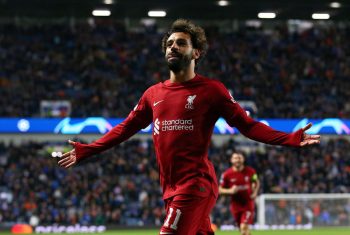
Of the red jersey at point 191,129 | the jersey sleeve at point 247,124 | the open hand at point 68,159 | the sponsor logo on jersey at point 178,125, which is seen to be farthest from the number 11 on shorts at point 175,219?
the open hand at point 68,159

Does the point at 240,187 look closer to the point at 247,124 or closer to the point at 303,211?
the point at 247,124

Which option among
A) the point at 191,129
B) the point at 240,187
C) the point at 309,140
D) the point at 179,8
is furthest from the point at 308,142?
the point at 179,8

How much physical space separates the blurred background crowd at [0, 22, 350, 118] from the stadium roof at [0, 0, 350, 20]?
98 cm

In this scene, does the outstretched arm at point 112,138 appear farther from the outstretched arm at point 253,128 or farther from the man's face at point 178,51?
the outstretched arm at point 253,128

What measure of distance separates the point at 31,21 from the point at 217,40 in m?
10.1

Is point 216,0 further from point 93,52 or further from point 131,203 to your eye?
point 131,203

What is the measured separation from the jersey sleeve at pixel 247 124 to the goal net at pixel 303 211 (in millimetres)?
21273

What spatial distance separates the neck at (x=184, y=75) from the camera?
17.7ft

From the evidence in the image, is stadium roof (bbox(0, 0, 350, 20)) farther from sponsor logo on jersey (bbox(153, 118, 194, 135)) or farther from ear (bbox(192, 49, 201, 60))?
sponsor logo on jersey (bbox(153, 118, 194, 135))

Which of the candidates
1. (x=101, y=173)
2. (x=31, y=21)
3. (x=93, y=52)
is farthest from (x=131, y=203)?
(x=31, y=21)

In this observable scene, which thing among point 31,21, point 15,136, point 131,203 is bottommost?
point 131,203

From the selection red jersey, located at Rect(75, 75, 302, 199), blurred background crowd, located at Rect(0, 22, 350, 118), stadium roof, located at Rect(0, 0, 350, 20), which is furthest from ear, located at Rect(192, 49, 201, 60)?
stadium roof, located at Rect(0, 0, 350, 20)

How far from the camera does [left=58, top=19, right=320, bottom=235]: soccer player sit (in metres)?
5.17

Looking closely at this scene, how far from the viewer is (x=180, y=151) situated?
526 centimetres
